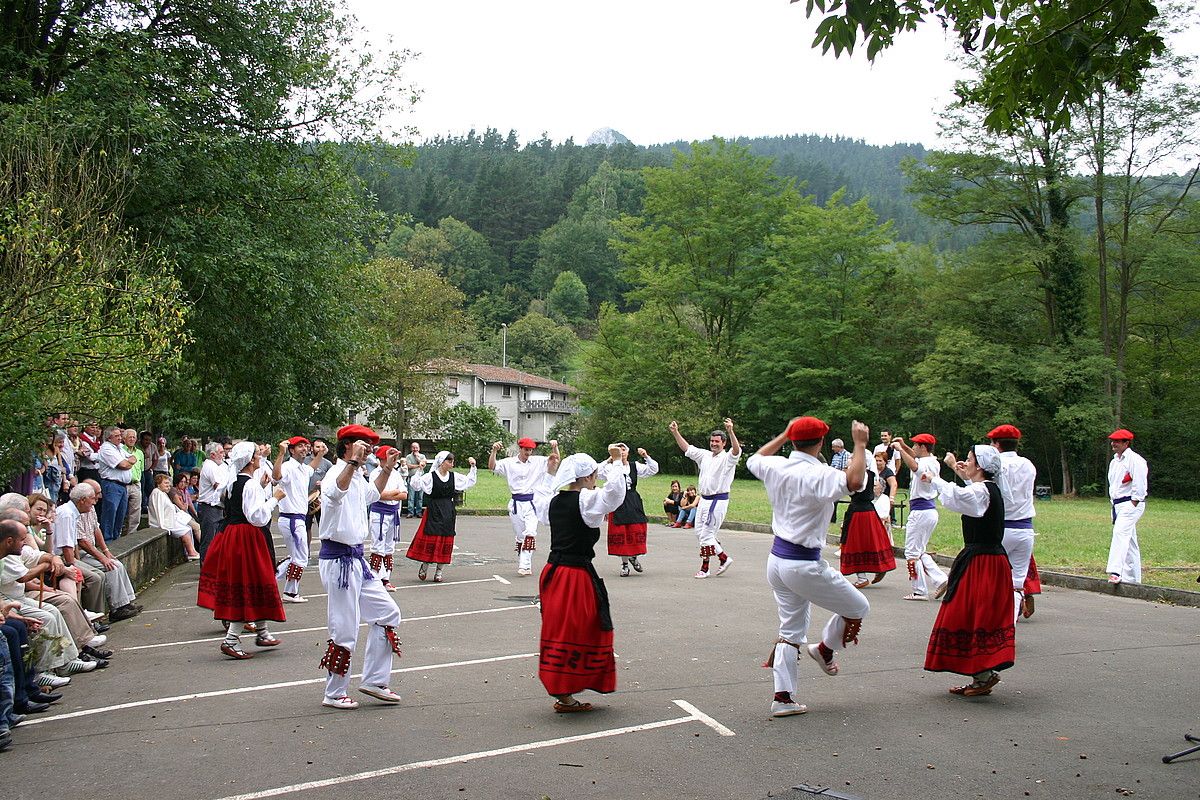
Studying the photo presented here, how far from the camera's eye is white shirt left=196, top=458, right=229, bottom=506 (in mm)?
13031

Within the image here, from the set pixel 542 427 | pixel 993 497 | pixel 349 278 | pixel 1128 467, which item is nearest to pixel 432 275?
pixel 542 427

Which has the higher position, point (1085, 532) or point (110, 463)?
point (110, 463)

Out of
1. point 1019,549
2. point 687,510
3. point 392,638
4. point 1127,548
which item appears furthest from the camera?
point 687,510

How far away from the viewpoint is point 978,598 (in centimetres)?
726

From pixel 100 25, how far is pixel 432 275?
133ft

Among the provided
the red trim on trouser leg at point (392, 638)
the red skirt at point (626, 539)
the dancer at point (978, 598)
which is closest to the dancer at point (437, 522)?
the red skirt at point (626, 539)

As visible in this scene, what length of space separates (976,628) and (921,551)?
522cm

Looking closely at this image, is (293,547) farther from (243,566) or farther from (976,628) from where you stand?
(976,628)

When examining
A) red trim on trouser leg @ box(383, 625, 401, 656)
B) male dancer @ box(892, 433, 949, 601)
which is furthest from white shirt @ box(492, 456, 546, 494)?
red trim on trouser leg @ box(383, 625, 401, 656)

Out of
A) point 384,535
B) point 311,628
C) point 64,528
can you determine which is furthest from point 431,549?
point 64,528

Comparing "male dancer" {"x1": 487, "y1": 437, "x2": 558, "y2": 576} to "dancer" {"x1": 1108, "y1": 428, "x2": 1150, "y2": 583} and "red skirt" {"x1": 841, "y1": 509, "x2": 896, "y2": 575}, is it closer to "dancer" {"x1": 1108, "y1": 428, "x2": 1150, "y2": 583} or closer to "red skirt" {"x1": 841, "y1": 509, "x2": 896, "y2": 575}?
"red skirt" {"x1": 841, "y1": 509, "x2": 896, "y2": 575}

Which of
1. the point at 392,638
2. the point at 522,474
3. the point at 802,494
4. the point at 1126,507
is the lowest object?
the point at 392,638

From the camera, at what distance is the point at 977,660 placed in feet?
23.4

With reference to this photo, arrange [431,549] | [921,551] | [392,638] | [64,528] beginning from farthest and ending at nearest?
[431,549]
[921,551]
[64,528]
[392,638]
